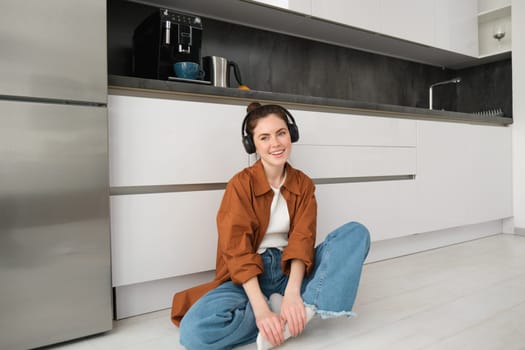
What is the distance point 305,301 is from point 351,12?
70.8 inches

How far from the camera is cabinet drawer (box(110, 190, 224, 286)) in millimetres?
1383

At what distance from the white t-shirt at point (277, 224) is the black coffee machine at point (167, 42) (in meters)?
0.79

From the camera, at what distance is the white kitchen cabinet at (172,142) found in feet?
4.51

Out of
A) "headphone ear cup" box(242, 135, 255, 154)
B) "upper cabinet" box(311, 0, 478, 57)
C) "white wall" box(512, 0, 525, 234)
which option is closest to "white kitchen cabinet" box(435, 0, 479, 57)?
"upper cabinet" box(311, 0, 478, 57)

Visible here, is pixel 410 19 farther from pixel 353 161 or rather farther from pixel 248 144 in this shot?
pixel 248 144

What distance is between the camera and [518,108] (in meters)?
2.86

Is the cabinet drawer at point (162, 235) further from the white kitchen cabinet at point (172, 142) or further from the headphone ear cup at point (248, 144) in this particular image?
the headphone ear cup at point (248, 144)

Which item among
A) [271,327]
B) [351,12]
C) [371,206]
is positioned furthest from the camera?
[351,12]

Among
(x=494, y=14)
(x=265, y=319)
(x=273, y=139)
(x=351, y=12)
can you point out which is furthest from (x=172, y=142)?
(x=494, y=14)

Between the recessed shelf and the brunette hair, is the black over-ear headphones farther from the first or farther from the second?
the recessed shelf

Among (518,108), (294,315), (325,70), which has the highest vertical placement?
(325,70)

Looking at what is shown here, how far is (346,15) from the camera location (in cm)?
235

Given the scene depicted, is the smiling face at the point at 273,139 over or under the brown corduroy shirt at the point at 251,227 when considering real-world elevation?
over

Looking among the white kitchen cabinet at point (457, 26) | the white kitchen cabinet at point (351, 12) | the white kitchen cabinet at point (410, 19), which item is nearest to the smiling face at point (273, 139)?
the white kitchen cabinet at point (351, 12)
